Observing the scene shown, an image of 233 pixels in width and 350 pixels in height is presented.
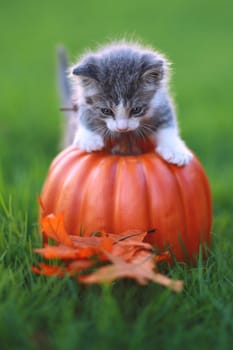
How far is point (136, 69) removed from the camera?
2.54m

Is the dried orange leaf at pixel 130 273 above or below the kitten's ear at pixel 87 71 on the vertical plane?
below

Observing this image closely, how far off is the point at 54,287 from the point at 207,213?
2.89 ft

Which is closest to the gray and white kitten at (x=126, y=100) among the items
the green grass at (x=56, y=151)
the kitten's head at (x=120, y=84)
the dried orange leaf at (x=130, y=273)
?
the kitten's head at (x=120, y=84)

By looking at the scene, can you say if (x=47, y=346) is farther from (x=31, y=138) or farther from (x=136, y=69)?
(x=31, y=138)

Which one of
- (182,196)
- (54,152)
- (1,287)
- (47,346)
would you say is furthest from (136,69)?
(54,152)

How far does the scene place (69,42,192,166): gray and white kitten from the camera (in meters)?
2.51

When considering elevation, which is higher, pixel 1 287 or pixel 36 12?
pixel 36 12

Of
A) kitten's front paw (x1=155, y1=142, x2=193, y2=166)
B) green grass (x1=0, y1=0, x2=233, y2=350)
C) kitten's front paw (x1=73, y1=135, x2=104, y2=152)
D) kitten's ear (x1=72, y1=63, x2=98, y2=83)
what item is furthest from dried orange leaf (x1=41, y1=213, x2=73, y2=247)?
kitten's ear (x1=72, y1=63, x2=98, y2=83)

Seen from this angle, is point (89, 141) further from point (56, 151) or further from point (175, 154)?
point (56, 151)

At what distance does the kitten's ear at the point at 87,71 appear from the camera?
2508 millimetres

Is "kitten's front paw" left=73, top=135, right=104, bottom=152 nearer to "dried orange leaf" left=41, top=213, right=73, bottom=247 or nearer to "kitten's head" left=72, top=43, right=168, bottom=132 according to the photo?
"kitten's head" left=72, top=43, right=168, bottom=132

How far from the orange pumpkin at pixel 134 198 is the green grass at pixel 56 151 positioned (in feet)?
0.50

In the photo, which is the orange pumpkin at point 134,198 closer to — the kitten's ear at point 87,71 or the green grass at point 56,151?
Answer: the green grass at point 56,151

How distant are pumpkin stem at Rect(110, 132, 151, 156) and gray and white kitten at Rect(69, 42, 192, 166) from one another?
3 cm
